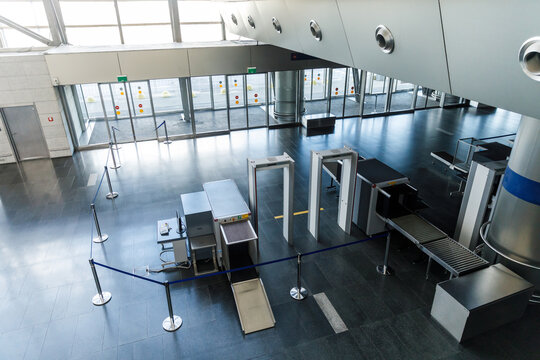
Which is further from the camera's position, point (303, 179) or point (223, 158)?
point (223, 158)

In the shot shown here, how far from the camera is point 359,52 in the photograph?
5680 mm

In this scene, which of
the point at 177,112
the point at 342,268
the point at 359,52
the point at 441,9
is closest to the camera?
the point at 441,9

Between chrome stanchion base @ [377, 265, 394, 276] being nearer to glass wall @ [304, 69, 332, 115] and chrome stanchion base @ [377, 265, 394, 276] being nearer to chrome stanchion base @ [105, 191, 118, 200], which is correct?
chrome stanchion base @ [105, 191, 118, 200]

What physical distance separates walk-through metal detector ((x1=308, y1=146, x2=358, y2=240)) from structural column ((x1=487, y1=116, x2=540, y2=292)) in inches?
111

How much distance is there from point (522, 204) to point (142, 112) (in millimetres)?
15235

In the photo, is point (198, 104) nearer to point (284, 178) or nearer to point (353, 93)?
point (353, 93)

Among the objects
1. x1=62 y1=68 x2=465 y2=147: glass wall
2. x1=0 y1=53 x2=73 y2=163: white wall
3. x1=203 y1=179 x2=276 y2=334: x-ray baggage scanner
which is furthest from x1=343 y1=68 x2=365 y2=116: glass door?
x1=0 y1=53 x2=73 y2=163: white wall

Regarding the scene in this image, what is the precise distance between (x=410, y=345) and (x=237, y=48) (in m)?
11.8

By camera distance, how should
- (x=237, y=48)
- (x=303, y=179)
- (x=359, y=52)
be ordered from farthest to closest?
(x=237, y=48)
(x=303, y=179)
(x=359, y=52)

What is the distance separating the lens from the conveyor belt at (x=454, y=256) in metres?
6.58

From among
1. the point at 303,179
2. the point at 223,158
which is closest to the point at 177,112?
the point at 223,158

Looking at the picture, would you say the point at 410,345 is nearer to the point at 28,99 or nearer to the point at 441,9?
the point at 441,9

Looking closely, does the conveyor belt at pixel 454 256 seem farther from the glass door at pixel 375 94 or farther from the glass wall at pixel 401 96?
the glass wall at pixel 401 96

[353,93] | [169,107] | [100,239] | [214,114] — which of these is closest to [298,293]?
[100,239]
